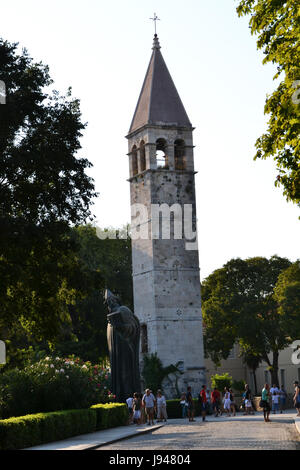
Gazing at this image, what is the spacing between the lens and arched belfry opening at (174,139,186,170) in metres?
56.1

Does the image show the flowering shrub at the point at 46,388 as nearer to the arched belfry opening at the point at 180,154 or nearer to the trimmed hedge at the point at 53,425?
the trimmed hedge at the point at 53,425

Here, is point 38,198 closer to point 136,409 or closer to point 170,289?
point 136,409

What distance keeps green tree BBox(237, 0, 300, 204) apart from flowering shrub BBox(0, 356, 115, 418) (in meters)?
11.5

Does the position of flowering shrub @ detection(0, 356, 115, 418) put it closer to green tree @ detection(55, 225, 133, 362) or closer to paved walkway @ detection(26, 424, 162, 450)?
paved walkway @ detection(26, 424, 162, 450)

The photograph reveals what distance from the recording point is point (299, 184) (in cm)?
1745

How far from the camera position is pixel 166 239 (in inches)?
2137

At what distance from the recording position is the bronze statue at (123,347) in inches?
1326

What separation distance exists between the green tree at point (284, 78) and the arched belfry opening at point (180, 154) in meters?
37.0

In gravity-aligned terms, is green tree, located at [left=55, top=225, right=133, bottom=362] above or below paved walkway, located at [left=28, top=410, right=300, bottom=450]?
above

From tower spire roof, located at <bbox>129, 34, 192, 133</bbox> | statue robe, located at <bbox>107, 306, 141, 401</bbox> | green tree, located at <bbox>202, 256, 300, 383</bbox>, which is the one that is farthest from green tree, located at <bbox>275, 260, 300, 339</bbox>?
statue robe, located at <bbox>107, 306, 141, 401</bbox>

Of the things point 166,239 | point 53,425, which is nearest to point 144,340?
point 166,239

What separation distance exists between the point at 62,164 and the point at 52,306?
4.46m

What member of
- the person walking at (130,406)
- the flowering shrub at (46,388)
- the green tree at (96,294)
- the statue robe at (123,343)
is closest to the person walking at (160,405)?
the person walking at (130,406)
